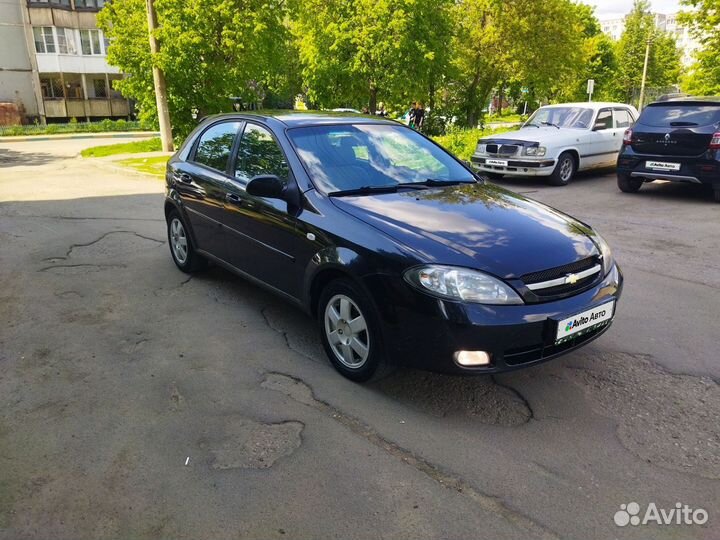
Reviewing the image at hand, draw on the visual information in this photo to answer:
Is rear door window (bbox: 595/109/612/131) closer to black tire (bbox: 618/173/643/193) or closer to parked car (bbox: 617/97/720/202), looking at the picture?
black tire (bbox: 618/173/643/193)

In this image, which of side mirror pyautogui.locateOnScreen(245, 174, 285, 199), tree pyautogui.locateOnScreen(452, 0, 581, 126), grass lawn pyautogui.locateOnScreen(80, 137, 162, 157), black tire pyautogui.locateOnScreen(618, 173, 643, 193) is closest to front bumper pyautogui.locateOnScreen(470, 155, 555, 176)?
black tire pyautogui.locateOnScreen(618, 173, 643, 193)

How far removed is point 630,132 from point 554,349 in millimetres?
8653

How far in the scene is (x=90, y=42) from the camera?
42.3 meters

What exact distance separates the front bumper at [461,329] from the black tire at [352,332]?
0.11 metres

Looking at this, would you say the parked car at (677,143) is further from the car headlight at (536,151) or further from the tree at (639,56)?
the tree at (639,56)

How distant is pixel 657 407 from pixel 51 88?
47.7 metres

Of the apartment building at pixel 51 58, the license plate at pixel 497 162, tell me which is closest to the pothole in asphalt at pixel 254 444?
the license plate at pixel 497 162

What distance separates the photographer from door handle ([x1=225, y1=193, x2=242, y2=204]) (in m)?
4.76

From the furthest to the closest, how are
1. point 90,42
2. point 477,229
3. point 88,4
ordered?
1. point 90,42
2. point 88,4
3. point 477,229

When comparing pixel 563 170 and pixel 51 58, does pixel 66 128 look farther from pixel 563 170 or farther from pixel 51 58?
pixel 563 170

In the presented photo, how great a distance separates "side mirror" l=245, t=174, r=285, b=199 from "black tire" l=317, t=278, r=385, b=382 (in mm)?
805

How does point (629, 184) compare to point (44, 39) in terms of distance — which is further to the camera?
point (44, 39)

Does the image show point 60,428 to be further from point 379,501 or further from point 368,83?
point 368,83

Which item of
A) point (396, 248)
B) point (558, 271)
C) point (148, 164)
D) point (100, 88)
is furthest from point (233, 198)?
point (100, 88)
